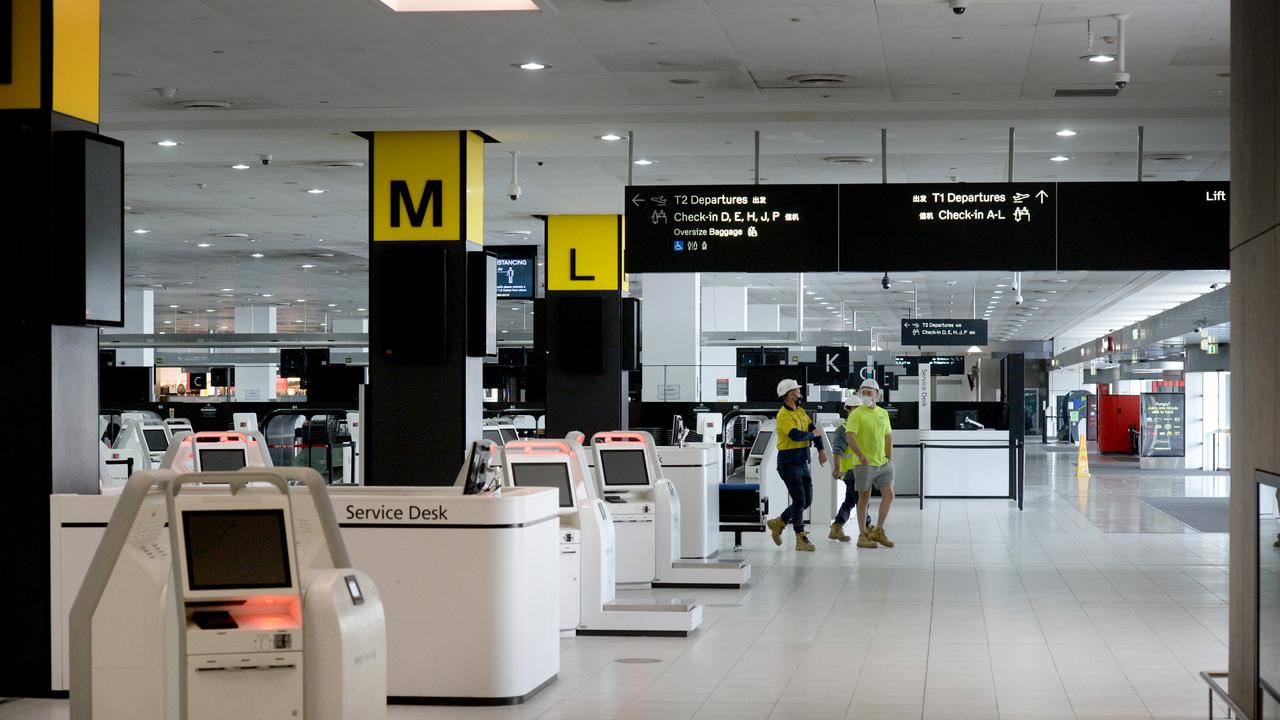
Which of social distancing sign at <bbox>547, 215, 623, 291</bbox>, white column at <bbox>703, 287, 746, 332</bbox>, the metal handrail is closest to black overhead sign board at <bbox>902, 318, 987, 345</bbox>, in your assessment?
white column at <bbox>703, 287, 746, 332</bbox>

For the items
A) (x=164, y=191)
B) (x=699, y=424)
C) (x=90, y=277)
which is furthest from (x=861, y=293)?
(x=90, y=277)

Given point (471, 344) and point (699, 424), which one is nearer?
point (471, 344)

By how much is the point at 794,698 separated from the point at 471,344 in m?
5.44

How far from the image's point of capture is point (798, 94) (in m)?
10.1

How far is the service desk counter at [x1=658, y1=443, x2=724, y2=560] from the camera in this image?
12.0 meters

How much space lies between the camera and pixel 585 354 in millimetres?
15648

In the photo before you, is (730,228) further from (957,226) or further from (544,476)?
(544,476)

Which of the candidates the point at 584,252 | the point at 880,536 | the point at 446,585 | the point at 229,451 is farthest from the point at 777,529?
the point at 446,585

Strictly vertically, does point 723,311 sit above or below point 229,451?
above

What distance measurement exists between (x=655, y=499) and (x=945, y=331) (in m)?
21.9

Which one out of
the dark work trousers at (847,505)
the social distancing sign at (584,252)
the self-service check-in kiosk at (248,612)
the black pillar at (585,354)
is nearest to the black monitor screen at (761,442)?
the black pillar at (585,354)

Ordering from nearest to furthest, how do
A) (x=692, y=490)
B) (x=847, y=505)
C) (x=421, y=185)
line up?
1. (x=421, y=185)
2. (x=692, y=490)
3. (x=847, y=505)

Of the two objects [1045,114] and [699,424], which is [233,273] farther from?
[1045,114]

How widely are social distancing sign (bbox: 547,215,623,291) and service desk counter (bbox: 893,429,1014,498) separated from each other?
6426 millimetres
